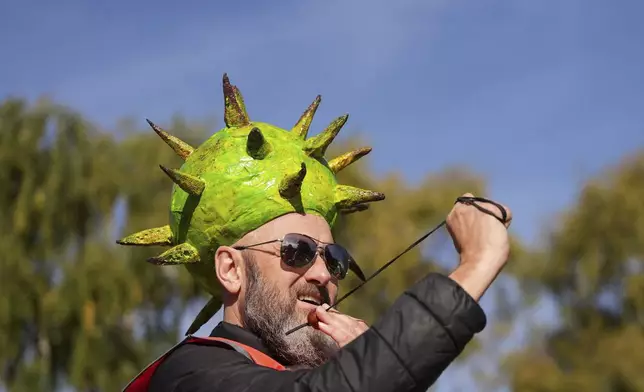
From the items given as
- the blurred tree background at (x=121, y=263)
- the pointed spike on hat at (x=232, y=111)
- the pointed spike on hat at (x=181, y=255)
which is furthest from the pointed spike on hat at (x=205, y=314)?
the blurred tree background at (x=121, y=263)

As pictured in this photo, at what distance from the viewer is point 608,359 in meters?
17.4

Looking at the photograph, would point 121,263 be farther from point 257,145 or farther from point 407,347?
point 407,347

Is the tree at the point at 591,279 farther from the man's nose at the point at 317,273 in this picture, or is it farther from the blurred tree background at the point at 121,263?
the man's nose at the point at 317,273

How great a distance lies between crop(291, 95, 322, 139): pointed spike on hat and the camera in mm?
4270

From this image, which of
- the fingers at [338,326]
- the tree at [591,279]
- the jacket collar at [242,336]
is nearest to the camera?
the fingers at [338,326]

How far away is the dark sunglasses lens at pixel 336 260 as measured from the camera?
12.3ft

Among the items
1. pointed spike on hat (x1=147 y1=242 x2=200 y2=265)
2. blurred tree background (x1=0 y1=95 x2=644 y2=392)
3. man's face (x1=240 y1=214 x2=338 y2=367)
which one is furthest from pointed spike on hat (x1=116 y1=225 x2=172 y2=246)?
blurred tree background (x1=0 y1=95 x2=644 y2=392)

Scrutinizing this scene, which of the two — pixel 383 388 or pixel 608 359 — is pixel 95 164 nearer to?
pixel 608 359

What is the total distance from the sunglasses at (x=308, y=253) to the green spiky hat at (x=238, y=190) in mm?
151

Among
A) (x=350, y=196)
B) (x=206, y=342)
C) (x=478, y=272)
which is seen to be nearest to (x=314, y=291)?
(x=350, y=196)

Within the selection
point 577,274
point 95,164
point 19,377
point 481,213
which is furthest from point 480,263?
point 577,274

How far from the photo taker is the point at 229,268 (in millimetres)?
3832

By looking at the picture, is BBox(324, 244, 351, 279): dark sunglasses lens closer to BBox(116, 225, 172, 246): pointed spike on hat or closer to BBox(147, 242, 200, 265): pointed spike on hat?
A: BBox(147, 242, 200, 265): pointed spike on hat

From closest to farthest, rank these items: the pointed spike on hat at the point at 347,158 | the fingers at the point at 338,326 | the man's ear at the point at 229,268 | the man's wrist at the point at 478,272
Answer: the man's wrist at the point at 478,272
the fingers at the point at 338,326
the man's ear at the point at 229,268
the pointed spike on hat at the point at 347,158
